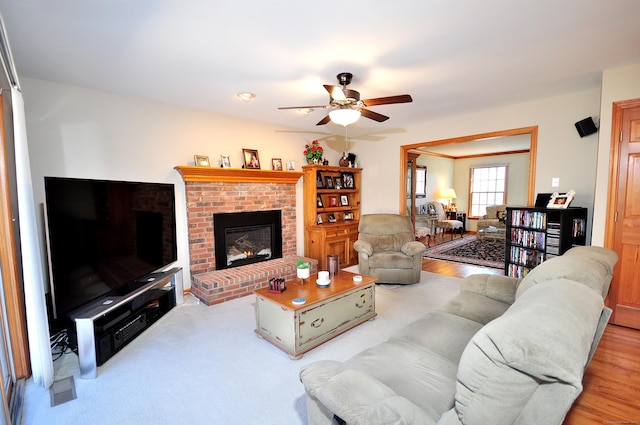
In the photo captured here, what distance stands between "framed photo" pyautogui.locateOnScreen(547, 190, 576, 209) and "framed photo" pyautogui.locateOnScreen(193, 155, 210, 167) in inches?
162

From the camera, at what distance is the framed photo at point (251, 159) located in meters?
4.11

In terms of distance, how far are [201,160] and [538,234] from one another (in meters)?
4.19

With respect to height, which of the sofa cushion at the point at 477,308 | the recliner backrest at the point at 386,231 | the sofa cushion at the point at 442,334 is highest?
the recliner backrest at the point at 386,231

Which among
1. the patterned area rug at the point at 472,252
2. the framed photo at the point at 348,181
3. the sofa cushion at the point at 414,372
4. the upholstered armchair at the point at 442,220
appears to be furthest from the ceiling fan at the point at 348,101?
the upholstered armchair at the point at 442,220

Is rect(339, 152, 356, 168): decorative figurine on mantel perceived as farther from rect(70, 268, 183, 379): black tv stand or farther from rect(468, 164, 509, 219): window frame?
rect(468, 164, 509, 219): window frame

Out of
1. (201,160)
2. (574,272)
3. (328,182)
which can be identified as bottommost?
(574,272)

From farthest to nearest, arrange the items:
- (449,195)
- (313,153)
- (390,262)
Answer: (449,195), (313,153), (390,262)

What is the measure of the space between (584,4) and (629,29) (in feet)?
2.08

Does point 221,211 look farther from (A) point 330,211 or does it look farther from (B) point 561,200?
(B) point 561,200

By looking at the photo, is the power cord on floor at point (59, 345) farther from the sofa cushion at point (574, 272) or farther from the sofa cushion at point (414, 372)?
the sofa cushion at point (574, 272)

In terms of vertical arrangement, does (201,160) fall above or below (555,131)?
below

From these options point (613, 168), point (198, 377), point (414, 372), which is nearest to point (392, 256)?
point (613, 168)

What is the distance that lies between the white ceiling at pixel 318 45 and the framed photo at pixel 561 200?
3.77 feet

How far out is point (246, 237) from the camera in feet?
13.9
